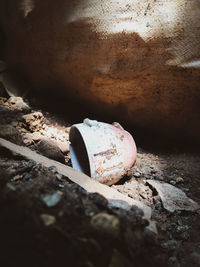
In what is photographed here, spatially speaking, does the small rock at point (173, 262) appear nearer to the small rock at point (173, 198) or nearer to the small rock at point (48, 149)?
the small rock at point (173, 198)

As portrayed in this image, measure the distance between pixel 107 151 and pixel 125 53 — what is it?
928mm

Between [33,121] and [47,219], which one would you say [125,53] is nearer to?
[33,121]

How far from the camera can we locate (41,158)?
4.78 ft

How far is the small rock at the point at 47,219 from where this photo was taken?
64cm

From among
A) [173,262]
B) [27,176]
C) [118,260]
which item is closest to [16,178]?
[27,176]

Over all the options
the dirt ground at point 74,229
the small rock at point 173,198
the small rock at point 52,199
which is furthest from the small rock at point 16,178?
the small rock at point 173,198

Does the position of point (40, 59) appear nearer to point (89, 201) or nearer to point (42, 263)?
point (89, 201)

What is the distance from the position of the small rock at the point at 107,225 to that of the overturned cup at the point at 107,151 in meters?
0.80

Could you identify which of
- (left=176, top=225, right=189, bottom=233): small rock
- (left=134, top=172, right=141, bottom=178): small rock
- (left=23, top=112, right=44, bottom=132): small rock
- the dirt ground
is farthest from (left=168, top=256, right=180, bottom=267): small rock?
(left=23, top=112, right=44, bottom=132): small rock

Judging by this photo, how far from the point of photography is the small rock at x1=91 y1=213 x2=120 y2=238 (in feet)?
2.15

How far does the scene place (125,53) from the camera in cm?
182

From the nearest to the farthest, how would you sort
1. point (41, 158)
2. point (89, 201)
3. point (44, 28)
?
point (89, 201) → point (41, 158) → point (44, 28)

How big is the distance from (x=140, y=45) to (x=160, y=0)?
368mm

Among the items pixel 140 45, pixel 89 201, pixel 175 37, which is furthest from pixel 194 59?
pixel 89 201
